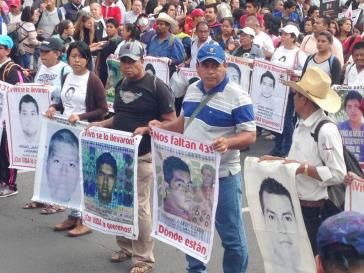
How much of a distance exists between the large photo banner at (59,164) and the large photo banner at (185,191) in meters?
1.38

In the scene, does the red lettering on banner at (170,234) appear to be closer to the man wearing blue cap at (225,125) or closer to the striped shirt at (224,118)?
the man wearing blue cap at (225,125)

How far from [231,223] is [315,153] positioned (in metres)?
0.80

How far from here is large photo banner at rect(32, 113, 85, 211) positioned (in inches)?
284

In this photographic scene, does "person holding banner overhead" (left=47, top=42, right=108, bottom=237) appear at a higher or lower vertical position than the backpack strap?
lower

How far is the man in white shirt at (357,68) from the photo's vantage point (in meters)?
9.31

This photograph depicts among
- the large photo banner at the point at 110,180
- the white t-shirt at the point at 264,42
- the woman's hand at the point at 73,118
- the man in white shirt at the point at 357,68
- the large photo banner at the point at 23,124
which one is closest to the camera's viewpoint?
the large photo banner at the point at 110,180

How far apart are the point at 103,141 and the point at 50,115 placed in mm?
1075

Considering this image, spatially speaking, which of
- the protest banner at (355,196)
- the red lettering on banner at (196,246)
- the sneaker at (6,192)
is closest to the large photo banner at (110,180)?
the red lettering on banner at (196,246)

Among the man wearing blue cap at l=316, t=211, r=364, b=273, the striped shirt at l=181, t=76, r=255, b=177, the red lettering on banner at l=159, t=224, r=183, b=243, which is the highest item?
the man wearing blue cap at l=316, t=211, r=364, b=273

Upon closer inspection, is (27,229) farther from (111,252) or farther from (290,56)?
(290,56)

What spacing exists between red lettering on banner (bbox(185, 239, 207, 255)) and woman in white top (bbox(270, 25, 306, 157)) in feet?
18.0

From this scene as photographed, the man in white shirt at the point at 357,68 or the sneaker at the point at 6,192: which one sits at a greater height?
the man in white shirt at the point at 357,68

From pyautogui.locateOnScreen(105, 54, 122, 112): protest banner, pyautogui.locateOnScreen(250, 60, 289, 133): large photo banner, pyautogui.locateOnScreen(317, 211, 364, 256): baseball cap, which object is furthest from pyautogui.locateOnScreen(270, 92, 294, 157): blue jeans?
pyautogui.locateOnScreen(317, 211, 364, 256): baseball cap

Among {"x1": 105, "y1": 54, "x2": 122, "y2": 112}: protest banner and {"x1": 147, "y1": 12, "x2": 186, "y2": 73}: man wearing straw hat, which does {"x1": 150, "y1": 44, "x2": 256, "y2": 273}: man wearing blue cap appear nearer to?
{"x1": 147, "y1": 12, "x2": 186, "y2": 73}: man wearing straw hat
